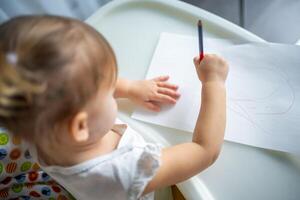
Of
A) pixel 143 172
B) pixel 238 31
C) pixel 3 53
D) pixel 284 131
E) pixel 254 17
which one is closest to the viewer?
pixel 3 53

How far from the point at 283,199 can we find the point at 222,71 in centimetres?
21

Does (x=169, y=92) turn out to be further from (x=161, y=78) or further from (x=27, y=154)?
(x=27, y=154)

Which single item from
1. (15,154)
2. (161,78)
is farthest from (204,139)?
(15,154)

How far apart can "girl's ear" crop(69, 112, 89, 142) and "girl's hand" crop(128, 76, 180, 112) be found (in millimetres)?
227

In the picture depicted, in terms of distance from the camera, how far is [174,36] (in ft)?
2.36

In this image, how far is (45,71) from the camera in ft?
1.17

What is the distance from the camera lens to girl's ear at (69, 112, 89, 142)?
0.39 metres

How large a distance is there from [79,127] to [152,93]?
0.24 m

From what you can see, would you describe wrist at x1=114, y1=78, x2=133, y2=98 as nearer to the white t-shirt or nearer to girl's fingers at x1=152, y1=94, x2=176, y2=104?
girl's fingers at x1=152, y1=94, x2=176, y2=104

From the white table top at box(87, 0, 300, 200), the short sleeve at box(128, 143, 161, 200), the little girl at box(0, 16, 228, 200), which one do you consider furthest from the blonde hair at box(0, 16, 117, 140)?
the white table top at box(87, 0, 300, 200)

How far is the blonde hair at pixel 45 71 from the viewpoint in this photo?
35cm

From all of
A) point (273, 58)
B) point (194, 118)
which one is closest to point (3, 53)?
point (194, 118)

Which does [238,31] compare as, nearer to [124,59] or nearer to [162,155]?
[124,59]

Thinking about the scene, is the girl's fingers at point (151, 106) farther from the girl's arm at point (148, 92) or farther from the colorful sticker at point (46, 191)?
the colorful sticker at point (46, 191)
